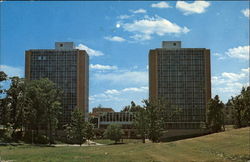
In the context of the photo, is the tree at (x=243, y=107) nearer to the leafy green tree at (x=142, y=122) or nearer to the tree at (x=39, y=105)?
the leafy green tree at (x=142, y=122)

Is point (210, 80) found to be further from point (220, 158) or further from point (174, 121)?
point (220, 158)

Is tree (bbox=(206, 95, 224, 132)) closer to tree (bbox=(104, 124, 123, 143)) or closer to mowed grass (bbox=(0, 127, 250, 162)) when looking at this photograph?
tree (bbox=(104, 124, 123, 143))

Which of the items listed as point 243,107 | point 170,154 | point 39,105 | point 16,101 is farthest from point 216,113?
point 170,154

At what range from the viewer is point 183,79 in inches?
5482

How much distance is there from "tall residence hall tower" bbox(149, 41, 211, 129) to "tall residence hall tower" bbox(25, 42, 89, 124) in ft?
85.2

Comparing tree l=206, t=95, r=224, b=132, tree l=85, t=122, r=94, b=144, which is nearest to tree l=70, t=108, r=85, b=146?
tree l=85, t=122, r=94, b=144

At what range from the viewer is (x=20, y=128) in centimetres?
9088

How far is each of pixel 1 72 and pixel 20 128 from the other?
1852cm

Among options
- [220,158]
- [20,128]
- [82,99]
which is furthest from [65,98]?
[220,158]

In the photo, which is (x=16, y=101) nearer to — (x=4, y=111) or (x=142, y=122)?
(x=4, y=111)

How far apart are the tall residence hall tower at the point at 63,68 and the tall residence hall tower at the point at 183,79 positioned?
26.0 metres

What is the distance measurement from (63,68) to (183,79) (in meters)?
45.2

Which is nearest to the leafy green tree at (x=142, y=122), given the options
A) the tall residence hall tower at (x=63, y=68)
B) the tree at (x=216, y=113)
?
the tree at (x=216, y=113)

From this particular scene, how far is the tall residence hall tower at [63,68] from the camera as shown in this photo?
14088 centimetres
